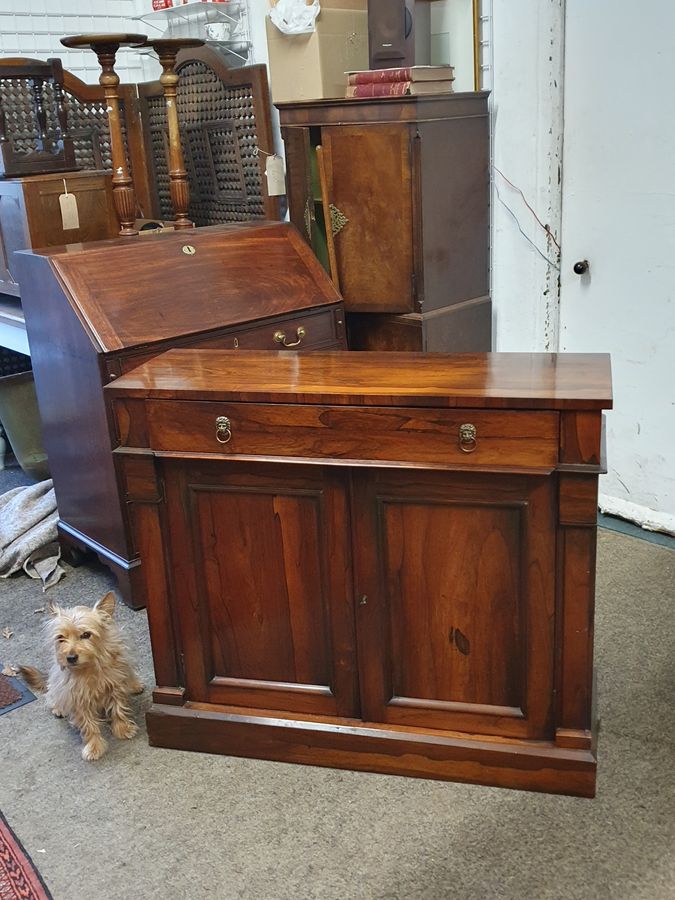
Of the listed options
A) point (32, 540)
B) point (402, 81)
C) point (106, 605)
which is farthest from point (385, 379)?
point (32, 540)

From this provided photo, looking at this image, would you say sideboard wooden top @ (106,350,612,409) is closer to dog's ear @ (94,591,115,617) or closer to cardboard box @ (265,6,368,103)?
dog's ear @ (94,591,115,617)

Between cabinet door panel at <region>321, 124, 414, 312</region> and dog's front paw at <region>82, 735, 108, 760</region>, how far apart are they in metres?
1.61

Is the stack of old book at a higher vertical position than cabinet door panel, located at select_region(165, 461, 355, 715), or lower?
higher

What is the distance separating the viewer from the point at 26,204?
3129mm

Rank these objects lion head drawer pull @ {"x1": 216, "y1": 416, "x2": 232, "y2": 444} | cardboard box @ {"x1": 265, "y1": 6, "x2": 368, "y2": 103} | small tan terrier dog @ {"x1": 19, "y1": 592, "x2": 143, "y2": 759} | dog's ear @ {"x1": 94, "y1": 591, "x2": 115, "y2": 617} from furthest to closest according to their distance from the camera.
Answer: cardboard box @ {"x1": 265, "y1": 6, "x2": 368, "y2": 103} < dog's ear @ {"x1": 94, "y1": 591, "x2": 115, "y2": 617} < small tan terrier dog @ {"x1": 19, "y1": 592, "x2": 143, "y2": 759} < lion head drawer pull @ {"x1": 216, "y1": 416, "x2": 232, "y2": 444}

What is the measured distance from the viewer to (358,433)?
184 centimetres

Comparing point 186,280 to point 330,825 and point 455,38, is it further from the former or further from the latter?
point 330,825

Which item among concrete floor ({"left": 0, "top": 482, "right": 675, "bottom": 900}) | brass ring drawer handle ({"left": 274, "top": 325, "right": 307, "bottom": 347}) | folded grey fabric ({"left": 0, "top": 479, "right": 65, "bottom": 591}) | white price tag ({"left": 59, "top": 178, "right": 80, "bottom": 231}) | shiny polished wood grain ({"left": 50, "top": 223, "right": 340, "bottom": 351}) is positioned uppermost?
white price tag ({"left": 59, "top": 178, "right": 80, "bottom": 231})

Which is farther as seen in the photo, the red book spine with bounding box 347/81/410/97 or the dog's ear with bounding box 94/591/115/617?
the red book spine with bounding box 347/81/410/97

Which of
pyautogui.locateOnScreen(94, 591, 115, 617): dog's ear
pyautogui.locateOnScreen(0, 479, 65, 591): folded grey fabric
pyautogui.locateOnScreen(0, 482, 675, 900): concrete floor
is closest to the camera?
pyautogui.locateOnScreen(0, 482, 675, 900): concrete floor

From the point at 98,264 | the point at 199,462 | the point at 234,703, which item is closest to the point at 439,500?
the point at 199,462

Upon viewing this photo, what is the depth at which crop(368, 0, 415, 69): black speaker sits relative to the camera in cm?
298

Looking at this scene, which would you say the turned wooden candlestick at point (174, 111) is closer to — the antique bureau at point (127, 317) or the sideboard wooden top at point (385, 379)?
the antique bureau at point (127, 317)

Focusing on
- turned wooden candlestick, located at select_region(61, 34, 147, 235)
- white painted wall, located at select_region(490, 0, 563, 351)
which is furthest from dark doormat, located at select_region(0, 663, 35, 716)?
white painted wall, located at select_region(490, 0, 563, 351)
